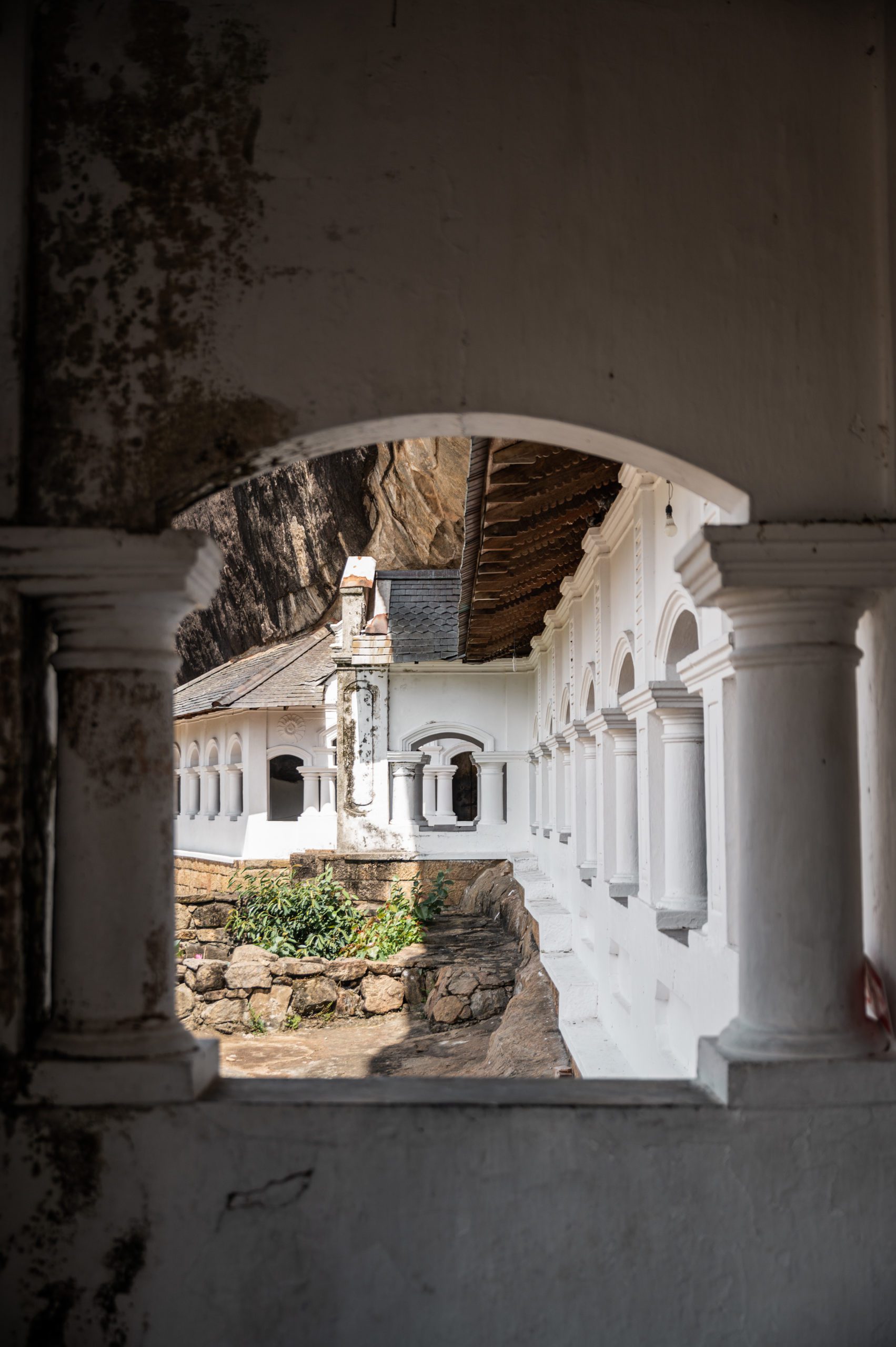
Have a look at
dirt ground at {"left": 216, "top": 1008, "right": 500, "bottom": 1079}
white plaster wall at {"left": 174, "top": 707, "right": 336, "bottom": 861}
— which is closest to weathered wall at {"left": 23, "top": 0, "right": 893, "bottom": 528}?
dirt ground at {"left": 216, "top": 1008, "right": 500, "bottom": 1079}

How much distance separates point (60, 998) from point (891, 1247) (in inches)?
85.4

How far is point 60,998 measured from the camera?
2.90 metres

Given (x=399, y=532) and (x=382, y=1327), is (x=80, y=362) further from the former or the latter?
(x=399, y=532)

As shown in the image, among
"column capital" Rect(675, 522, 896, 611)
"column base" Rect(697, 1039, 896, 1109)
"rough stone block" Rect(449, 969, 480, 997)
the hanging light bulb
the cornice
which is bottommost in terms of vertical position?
"rough stone block" Rect(449, 969, 480, 997)

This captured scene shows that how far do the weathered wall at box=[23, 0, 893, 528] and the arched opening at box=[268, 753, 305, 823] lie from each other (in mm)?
26410

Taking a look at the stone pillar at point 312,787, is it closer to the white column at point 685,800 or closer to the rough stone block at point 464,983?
the rough stone block at point 464,983

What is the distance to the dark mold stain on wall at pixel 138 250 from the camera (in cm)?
298

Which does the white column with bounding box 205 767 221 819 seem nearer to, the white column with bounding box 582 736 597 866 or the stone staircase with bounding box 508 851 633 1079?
the stone staircase with bounding box 508 851 633 1079

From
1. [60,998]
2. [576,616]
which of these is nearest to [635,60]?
[60,998]

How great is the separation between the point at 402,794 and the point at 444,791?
2009 millimetres

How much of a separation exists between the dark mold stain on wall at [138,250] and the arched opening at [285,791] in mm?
26390

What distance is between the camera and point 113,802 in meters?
2.93

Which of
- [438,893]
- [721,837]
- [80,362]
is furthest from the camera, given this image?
[438,893]

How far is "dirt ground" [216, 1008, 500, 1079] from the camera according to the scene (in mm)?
10242
